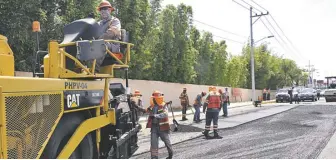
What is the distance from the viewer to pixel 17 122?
335cm

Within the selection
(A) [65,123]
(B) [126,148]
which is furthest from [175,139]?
(A) [65,123]

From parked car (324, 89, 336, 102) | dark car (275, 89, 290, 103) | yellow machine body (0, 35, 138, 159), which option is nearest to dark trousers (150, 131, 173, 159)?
yellow machine body (0, 35, 138, 159)

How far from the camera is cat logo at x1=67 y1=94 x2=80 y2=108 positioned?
4266mm

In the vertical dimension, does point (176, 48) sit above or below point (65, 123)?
above

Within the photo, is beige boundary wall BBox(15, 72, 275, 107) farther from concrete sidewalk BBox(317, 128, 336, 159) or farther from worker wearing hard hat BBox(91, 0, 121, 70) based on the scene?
worker wearing hard hat BBox(91, 0, 121, 70)

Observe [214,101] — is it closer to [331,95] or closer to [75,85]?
[75,85]

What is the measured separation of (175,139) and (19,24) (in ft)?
18.1

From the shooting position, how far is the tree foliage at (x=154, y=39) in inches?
435

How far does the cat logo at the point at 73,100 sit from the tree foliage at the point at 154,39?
22.3 ft

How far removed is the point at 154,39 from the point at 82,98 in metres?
18.6

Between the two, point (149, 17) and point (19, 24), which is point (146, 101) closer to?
point (149, 17)

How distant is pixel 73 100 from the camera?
14.3 ft

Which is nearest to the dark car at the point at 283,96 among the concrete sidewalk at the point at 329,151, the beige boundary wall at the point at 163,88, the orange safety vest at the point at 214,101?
the beige boundary wall at the point at 163,88

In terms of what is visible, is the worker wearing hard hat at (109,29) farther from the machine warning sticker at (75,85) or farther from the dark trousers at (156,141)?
the dark trousers at (156,141)
